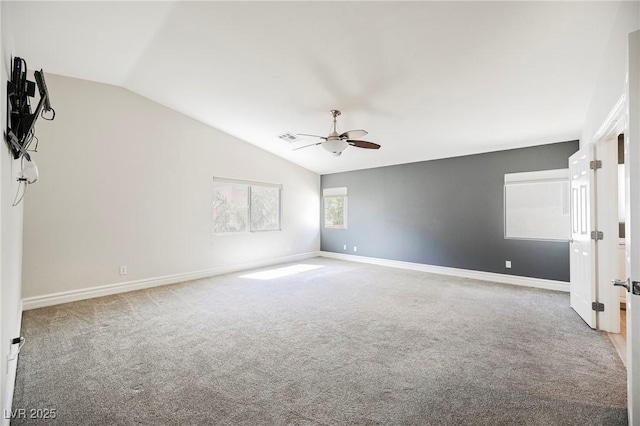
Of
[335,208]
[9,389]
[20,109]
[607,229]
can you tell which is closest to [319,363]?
[9,389]

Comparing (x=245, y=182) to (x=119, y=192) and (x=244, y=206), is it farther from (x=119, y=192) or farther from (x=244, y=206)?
(x=119, y=192)

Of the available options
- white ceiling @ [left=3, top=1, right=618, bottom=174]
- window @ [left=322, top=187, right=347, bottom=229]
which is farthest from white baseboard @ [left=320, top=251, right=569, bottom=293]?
white ceiling @ [left=3, top=1, right=618, bottom=174]

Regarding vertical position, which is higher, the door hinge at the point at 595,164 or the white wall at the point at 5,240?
the door hinge at the point at 595,164

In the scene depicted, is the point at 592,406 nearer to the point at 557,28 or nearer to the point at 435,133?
the point at 557,28

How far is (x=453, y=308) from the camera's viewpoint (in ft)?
12.7

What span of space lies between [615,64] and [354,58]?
7.22 ft

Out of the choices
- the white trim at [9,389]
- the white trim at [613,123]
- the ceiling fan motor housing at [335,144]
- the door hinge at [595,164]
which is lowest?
the white trim at [9,389]

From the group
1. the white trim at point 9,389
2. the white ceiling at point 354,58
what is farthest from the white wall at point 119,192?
the white trim at point 9,389

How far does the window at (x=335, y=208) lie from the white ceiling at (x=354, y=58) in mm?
3099

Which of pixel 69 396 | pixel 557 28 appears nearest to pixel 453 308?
pixel 557 28

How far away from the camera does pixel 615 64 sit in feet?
7.72

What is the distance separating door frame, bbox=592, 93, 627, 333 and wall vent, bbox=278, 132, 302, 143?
434 cm

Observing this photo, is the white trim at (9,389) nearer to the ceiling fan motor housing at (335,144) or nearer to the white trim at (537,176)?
the ceiling fan motor housing at (335,144)

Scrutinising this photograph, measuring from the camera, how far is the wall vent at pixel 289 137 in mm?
5672
